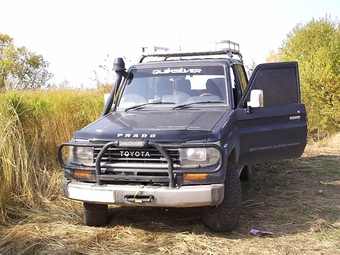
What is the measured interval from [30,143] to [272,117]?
3.41 metres

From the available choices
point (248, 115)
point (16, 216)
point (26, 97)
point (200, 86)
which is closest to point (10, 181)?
point (16, 216)

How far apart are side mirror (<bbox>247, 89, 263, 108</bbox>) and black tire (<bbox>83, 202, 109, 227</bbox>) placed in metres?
2.07

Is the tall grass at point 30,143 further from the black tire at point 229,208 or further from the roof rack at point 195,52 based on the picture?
the black tire at point 229,208

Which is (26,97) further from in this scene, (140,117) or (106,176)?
(106,176)

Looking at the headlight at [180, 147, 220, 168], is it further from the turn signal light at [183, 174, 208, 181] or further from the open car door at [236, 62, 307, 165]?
the open car door at [236, 62, 307, 165]

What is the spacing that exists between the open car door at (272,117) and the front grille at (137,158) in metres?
1.25

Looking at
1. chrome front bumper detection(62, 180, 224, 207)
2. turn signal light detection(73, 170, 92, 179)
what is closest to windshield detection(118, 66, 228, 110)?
turn signal light detection(73, 170, 92, 179)

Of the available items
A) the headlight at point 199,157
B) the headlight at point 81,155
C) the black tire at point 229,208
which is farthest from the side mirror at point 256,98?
the headlight at point 81,155

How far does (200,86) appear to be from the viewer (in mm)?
5344

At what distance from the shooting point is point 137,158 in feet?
13.7

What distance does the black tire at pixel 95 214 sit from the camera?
4688 mm

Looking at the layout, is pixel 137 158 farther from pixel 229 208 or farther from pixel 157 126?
pixel 229 208

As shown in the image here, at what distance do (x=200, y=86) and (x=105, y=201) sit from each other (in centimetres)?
198

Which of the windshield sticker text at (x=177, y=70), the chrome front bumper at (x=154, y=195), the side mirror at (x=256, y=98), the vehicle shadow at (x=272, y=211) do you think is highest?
the windshield sticker text at (x=177, y=70)
